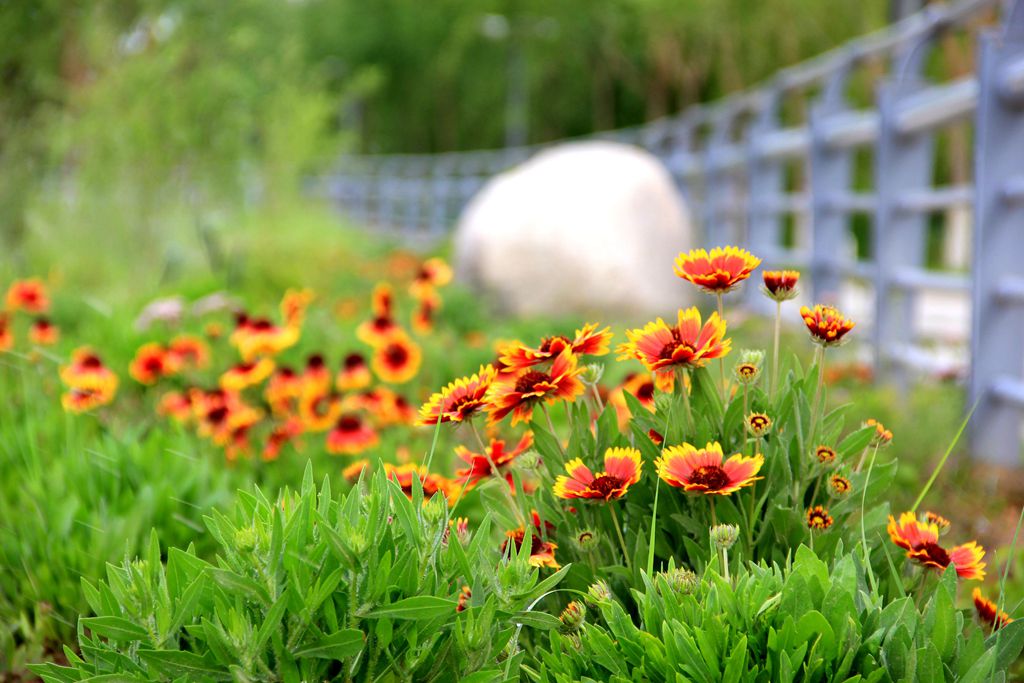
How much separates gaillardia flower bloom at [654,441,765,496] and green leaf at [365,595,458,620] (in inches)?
15.3

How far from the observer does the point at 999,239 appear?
14.4 ft

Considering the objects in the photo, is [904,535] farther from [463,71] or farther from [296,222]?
[463,71]

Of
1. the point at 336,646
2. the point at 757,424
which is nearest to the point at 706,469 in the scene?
the point at 757,424

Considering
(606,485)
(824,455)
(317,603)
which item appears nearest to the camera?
(317,603)

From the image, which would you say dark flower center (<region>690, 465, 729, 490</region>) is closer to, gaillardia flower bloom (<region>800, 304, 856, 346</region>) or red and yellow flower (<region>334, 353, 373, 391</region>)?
gaillardia flower bloom (<region>800, 304, 856, 346</region>)

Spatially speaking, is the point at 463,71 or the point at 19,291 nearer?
the point at 19,291

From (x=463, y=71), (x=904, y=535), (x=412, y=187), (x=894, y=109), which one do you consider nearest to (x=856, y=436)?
(x=904, y=535)

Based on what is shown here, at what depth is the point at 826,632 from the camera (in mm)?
1424

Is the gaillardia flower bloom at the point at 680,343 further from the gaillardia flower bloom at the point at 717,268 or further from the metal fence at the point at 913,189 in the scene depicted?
the metal fence at the point at 913,189

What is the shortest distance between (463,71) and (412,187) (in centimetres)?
1356

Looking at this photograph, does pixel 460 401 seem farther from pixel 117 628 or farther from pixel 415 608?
pixel 117 628

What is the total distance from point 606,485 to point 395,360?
2232 millimetres

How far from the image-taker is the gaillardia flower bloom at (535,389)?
170cm

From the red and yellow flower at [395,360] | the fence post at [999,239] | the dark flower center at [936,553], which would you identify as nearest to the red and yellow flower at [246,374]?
the red and yellow flower at [395,360]
